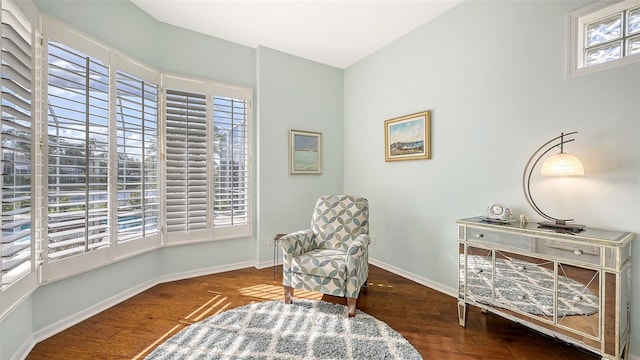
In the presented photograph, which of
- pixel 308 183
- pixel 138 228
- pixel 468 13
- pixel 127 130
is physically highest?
Answer: pixel 468 13

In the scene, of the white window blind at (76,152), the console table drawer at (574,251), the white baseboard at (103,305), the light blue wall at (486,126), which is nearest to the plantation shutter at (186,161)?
the white baseboard at (103,305)

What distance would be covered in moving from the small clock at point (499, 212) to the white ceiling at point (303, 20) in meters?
2.04

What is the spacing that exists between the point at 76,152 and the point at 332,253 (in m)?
2.37

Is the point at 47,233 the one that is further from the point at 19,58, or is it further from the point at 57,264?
the point at 19,58

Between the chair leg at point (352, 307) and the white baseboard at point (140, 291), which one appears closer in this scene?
the white baseboard at point (140, 291)

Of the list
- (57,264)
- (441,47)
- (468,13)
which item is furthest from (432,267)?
(57,264)

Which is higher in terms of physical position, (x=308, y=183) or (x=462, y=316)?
(x=308, y=183)

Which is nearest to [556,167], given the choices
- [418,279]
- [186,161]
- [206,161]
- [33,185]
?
[418,279]

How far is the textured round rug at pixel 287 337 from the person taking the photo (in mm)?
1769

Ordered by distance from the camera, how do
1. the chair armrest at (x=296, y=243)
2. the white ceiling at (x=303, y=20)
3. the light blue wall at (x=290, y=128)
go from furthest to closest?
the light blue wall at (x=290, y=128)
the white ceiling at (x=303, y=20)
the chair armrest at (x=296, y=243)

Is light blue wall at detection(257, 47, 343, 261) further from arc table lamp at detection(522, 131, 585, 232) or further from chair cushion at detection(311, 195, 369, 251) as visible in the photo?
arc table lamp at detection(522, 131, 585, 232)

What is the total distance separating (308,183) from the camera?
12.7 feet

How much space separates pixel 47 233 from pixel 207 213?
1412 millimetres

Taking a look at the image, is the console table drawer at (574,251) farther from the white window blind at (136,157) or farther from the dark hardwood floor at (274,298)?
the white window blind at (136,157)
